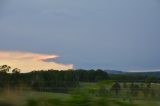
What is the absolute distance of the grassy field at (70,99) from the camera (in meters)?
4.29

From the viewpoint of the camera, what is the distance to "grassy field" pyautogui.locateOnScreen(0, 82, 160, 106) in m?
4.29

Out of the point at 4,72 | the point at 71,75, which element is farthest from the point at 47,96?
the point at 4,72

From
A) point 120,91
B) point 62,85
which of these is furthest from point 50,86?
point 120,91

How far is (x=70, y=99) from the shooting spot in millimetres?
4320

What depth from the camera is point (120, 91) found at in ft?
15.6

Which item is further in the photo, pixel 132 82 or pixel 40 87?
pixel 132 82

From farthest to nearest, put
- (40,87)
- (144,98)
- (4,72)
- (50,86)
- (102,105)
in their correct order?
(4,72), (50,86), (40,87), (144,98), (102,105)

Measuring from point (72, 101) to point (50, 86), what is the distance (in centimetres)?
112

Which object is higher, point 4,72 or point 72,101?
point 4,72

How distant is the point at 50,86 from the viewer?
538cm

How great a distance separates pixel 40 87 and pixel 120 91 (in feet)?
3.05

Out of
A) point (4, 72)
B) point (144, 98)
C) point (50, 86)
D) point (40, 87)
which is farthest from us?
point (4, 72)

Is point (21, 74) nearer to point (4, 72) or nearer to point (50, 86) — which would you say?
point (4, 72)

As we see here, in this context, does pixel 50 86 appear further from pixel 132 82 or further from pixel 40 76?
pixel 132 82
